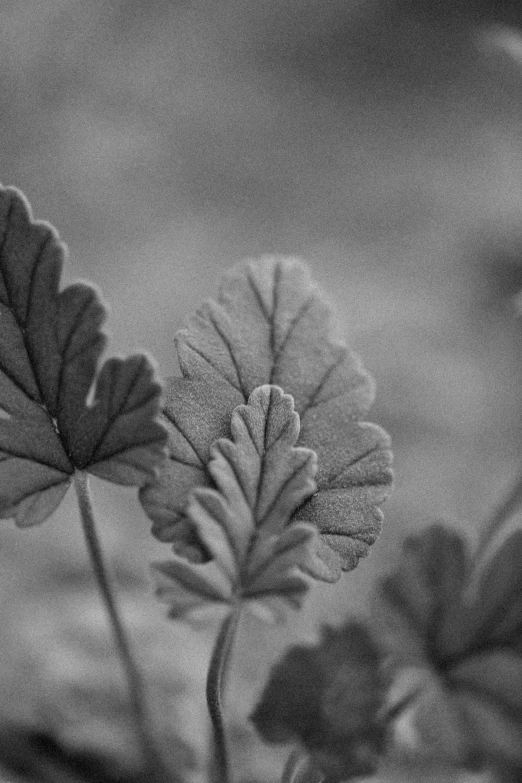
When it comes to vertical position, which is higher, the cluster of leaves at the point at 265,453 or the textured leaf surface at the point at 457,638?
the cluster of leaves at the point at 265,453

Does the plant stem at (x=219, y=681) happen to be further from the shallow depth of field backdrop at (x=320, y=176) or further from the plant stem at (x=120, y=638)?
the shallow depth of field backdrop at (x=320, y=176)

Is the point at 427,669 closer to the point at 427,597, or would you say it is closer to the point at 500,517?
the point at 427,597

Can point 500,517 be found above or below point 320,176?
below

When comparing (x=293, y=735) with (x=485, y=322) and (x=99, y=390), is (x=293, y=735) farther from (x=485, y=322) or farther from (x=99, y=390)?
(x=485, y=322)

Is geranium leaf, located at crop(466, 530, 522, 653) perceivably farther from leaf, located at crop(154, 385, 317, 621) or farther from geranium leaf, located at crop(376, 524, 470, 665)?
leaf, located at crop(154, 385, 317, 621)

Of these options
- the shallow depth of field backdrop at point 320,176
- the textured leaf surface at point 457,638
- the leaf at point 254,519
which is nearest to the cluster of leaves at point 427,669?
the textured leaf surface at point 457,638

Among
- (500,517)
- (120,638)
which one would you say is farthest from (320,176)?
(120,638)
